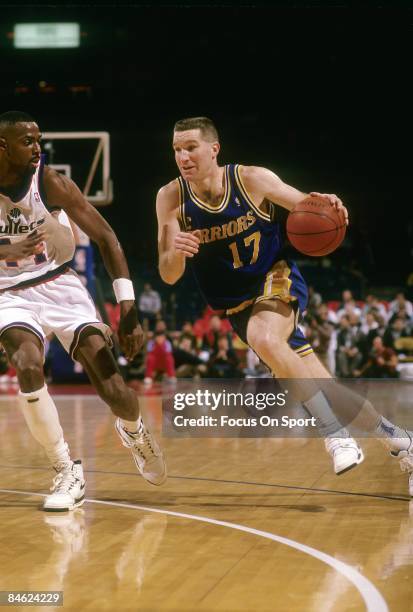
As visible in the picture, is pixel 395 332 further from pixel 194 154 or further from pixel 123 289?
pixel 123 289

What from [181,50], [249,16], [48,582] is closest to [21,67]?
[181,50]

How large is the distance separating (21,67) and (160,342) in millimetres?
4444

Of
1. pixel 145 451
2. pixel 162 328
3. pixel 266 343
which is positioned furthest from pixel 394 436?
pixel 162 328

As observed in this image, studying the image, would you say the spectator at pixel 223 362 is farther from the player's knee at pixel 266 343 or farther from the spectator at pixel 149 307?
the player's knee at pixel 266 343

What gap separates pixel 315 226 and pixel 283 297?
51cm

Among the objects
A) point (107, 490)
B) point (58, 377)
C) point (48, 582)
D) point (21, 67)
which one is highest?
point (21, 67)

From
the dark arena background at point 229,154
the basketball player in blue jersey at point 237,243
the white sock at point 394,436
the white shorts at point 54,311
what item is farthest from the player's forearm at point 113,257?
the dark arena background at point 229,154

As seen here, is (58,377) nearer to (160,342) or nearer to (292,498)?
(160,342)

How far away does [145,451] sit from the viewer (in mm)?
4203

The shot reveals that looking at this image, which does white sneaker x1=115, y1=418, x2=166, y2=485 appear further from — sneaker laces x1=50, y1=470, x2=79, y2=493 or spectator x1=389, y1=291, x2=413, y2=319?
spectator x1=389, y1=291, x2=413, y2=319

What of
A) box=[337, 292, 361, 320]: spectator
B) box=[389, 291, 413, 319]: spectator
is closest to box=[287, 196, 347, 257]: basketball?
box=[337, 292, 361, 320]: spectator

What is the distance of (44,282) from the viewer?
4.14m

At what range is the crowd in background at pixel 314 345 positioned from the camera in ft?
38.7

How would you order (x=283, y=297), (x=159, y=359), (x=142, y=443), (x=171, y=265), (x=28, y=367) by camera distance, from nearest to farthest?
(x=28, y=367), (x=142, y=443), (x=283, y=297), (x=171, y=265), (x=159, y=359)
